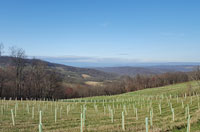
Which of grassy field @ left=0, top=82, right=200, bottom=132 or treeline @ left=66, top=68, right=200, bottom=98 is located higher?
grassy field @ left=0, top=82, right=200, bottom=132

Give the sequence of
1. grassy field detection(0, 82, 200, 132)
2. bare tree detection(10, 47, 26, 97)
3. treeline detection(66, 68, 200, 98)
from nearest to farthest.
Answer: grassy field detection(0, 82, 200, 132) < bare tree detection(10, 47, 26, 97) < treeline detection(66, 68, 200, 98)

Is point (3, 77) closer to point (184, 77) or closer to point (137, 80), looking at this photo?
point (137, 80)

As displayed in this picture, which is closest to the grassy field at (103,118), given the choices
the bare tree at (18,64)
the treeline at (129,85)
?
the bare tree at (18,64)

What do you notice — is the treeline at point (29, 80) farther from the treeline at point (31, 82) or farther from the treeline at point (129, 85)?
the treeline at point (129, 85)

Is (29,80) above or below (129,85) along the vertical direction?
above

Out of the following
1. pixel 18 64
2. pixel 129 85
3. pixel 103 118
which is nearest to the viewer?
pixel 103 118

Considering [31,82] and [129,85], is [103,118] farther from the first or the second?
[129,85]

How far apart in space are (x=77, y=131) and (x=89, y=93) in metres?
97.6

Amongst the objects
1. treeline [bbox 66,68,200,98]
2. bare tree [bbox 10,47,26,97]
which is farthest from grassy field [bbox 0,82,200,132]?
treeline [bbox 66,68,200,98]

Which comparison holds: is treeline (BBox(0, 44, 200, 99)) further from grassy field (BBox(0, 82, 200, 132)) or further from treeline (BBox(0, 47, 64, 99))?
grassy field (BBox(0, 82, 200, 132))

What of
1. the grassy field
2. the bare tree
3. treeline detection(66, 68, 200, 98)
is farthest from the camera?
treeline detection(66, 68, 200, 98)

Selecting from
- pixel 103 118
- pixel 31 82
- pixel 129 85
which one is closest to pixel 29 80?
pixel 31 82

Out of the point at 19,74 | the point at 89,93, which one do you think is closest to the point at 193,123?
the point at 19,74

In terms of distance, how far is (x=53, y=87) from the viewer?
76500 mm
